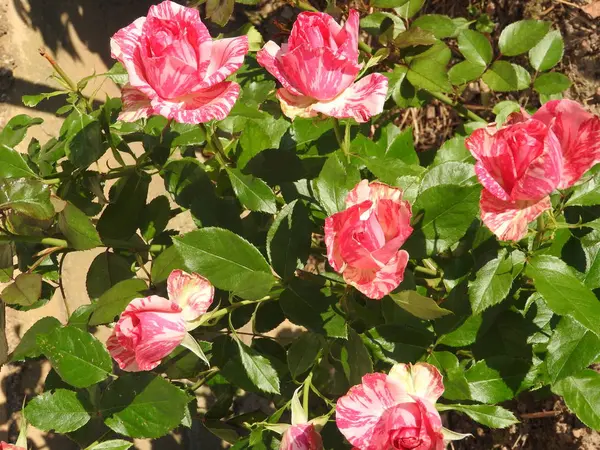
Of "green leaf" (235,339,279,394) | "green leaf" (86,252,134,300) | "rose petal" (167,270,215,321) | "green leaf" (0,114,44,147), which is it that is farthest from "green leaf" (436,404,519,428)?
"green leaf" (0,114,44,147)

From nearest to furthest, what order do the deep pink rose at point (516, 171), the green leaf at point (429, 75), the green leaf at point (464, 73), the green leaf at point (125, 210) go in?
1. the deep pink rose at point (516, 171)
2. the green leaf at point (125, 210)
3. the green leaf at point (429, 75)
4. the green leaf at point (464, 73)

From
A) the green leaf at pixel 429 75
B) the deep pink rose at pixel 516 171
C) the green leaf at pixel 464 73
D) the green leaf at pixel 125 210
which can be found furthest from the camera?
the green leaf at pixel 464 73

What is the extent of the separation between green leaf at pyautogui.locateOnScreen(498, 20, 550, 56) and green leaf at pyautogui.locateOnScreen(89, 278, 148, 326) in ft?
2.94

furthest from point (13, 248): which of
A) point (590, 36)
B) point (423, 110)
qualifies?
point (590, 36)

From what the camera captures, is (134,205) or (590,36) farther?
(590,36)

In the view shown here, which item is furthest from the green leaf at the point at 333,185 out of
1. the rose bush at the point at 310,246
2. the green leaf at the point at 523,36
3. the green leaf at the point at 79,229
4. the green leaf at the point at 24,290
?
the green leaf at the point at 523,36

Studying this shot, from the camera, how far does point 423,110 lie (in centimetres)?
213

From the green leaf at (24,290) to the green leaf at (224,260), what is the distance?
23 cm

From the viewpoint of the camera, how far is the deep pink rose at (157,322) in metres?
0.73

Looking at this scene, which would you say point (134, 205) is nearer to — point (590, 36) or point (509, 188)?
point (509, 188)

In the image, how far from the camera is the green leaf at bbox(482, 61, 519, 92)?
4.38ft

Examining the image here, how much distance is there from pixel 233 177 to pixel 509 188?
420 millimetres

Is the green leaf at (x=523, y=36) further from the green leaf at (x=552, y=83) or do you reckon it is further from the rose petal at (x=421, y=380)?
the rose petal at (x=421, y=380)

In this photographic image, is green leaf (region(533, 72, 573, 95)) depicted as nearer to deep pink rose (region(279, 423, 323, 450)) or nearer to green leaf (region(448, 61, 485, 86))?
green leaf (region(448, 61, 485, 86))
